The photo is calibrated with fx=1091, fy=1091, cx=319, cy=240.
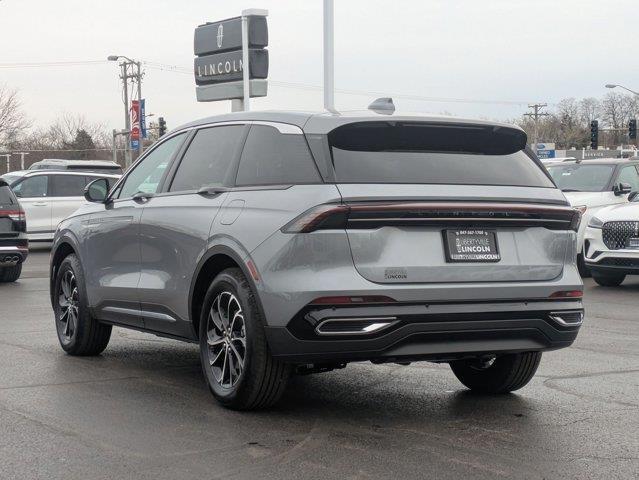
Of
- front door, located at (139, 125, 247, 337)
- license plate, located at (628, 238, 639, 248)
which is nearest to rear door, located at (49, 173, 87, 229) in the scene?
license plate, located at (628, 238, 639, 248)

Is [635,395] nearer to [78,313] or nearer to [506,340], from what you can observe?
[506,340]

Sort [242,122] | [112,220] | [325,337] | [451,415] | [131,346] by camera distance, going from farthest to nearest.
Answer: [131,346] < [112,220] < [242,122] < [451,415] < [325,337]

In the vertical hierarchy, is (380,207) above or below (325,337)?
above

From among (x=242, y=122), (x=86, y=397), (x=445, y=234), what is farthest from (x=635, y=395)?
(x=86, y=397)

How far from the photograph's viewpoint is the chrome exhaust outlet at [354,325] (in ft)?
18.6

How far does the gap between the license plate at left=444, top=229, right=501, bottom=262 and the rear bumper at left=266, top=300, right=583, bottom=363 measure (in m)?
0.26

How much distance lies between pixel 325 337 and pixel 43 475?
62.4 inches

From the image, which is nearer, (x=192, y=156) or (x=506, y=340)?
(x=506, y=340)

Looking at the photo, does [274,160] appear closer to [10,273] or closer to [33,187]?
[10,273]

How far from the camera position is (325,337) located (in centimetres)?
571

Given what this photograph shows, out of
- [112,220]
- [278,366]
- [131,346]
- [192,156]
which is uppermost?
[192,156]

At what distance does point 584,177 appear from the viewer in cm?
1789

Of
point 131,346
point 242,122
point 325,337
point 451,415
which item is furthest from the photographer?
point 131,346

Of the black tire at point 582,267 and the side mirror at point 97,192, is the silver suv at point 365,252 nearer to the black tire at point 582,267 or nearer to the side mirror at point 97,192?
the side mirror at point 97,192
